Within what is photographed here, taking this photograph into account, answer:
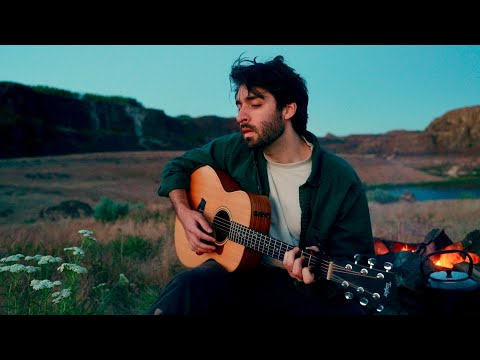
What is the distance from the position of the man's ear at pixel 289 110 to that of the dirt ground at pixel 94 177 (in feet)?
10.0

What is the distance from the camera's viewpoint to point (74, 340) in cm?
287

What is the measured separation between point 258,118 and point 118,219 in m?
3.33

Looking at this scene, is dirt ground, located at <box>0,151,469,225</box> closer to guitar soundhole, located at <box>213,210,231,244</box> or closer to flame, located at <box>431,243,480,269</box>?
flame, located at <box>431,243,480,269</box>

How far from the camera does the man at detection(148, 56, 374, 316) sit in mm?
2299

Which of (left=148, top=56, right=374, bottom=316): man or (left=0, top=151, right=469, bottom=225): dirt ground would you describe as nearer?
(left=148, top=56, right=374, bottom=316): man

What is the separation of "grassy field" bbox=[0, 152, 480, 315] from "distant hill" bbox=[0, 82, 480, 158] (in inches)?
6.7

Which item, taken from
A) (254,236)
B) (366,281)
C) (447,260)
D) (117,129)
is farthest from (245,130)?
(117,129)

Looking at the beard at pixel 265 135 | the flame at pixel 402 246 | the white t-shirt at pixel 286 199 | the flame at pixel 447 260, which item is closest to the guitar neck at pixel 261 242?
the white t-shirt at pixel 286 199

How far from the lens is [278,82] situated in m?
2.93

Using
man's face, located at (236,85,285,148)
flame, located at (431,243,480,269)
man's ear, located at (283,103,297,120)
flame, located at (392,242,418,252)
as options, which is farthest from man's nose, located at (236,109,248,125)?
flame, located at (392,242,418,252)

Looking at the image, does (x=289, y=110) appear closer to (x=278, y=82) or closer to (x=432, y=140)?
(x=278, y=82)

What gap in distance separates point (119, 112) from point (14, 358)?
3.56 meters

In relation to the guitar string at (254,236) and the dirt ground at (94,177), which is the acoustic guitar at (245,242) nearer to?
the guitar string at (254,236)

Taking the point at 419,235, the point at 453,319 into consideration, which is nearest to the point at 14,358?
the point at 453,319
